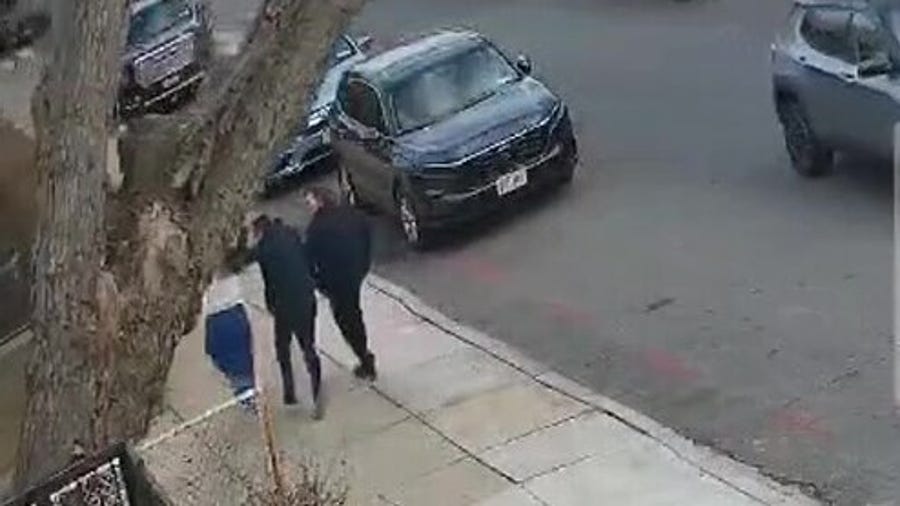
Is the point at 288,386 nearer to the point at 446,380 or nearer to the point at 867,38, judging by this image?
the point at 446,380

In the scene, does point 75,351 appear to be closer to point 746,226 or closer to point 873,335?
point 873,335

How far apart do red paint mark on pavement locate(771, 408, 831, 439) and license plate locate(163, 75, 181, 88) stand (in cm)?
1410

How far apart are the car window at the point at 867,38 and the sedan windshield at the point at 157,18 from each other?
38.7ft

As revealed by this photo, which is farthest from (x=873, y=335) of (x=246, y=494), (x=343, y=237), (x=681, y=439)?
(x=246, y=494)

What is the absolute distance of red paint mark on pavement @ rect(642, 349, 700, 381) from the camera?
512 inches

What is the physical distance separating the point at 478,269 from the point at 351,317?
308 cm

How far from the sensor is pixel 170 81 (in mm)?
24828

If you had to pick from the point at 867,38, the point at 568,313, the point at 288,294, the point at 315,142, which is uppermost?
the point at 867,38

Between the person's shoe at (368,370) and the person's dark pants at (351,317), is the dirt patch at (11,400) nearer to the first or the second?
the person's dark pants at (351,317)

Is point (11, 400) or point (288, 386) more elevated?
point (288, 386)

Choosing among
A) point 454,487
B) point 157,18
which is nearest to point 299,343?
point 454,487

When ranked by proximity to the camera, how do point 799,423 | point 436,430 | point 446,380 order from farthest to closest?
point 446,380
point 436,430
point 799,423

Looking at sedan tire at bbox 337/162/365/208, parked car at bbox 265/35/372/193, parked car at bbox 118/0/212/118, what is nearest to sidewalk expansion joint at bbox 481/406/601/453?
sedan tire at bbox 337/162/365/208

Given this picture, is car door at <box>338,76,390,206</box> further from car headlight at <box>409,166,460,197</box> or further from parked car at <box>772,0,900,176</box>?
parked car at <box>772,0,900,176</box>
